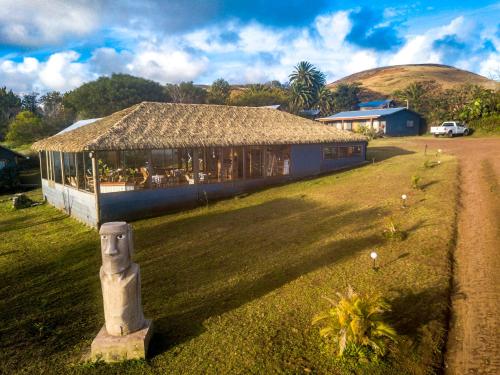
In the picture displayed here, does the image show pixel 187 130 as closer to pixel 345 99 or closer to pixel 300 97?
pixel 300 97

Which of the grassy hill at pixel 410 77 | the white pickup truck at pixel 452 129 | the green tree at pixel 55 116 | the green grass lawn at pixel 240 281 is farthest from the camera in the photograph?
the grassy hill at pixel 410 77

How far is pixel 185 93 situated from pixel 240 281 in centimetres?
6978

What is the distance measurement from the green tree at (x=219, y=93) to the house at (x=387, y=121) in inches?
1121

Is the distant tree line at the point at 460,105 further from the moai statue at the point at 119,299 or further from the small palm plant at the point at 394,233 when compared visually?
the moai statue at the point at 119,299

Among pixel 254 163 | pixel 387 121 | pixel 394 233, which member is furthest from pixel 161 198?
pixel 387 121

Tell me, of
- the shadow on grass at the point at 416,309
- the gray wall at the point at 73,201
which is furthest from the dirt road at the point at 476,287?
the gray wall at the point at 73,201

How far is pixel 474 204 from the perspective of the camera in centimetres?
1337

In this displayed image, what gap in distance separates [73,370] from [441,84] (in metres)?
114

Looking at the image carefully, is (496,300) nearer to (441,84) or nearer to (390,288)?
(390,288)

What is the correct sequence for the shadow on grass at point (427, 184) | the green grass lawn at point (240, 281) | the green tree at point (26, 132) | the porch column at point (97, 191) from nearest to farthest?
1. the green grass lawn at point (240, 281)
2. the porch column at point (97, 191)
3. the shadow on grass at point (427, 184)
4. the green tree at point (26, 132)

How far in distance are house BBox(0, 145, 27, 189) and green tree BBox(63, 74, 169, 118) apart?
29.1 meters

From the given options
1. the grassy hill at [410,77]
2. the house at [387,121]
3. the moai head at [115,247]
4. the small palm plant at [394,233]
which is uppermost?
the grassy hill at [410,77]

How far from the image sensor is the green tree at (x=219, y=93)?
7092 cm

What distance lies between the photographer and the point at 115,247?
6.03 m
